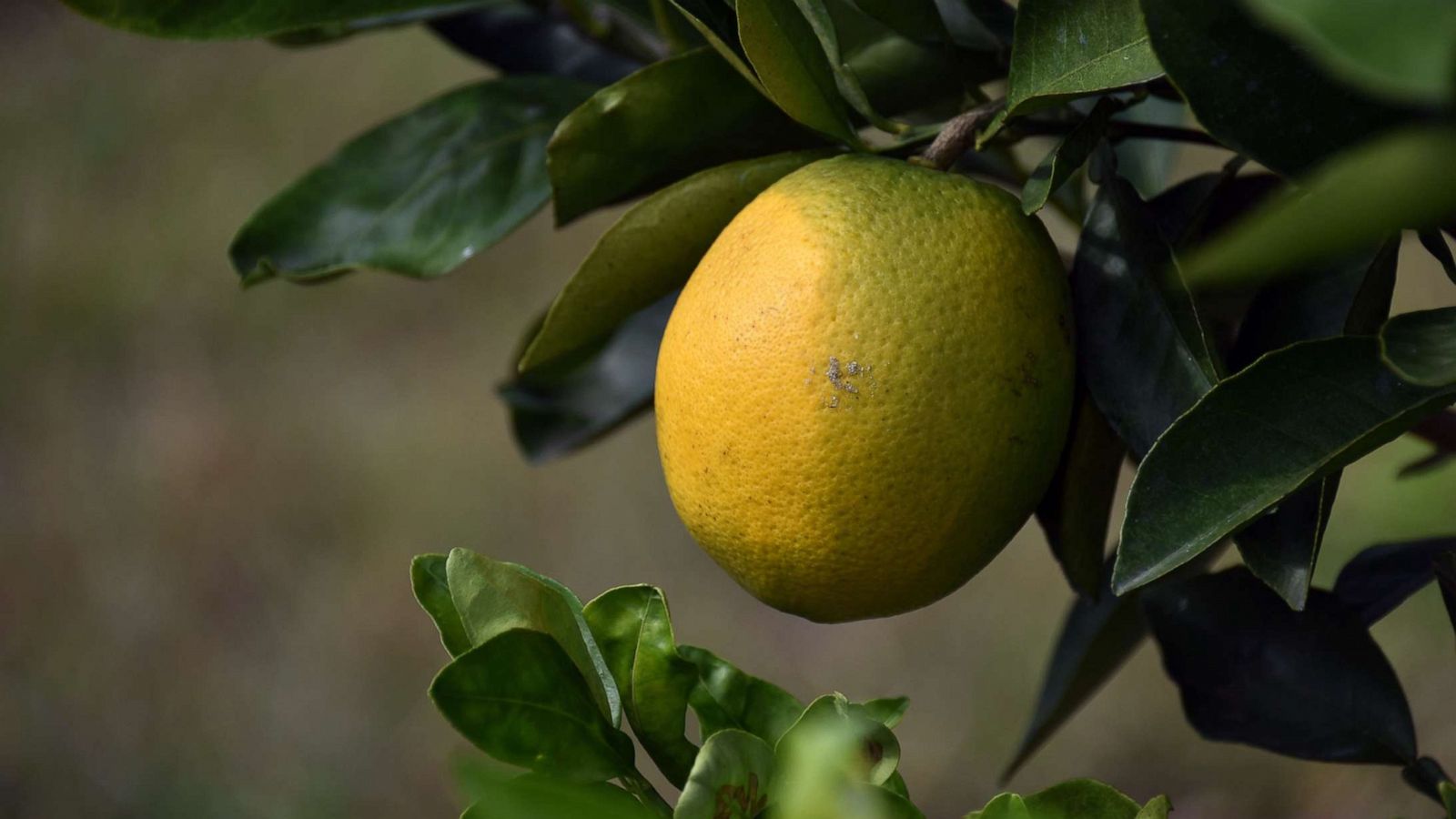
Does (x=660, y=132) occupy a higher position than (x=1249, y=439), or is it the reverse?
(x=660, y=132)

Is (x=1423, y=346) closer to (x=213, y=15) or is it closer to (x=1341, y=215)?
(x=1341, y=215)

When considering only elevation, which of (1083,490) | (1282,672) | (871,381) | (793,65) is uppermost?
(793,65)

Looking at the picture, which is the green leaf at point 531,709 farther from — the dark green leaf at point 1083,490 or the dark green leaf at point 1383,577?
the dark green leaf at point 1383,577

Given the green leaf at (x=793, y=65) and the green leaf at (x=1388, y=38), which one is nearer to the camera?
the green leaf at (x=1388, y=38)

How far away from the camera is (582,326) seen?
63 cm

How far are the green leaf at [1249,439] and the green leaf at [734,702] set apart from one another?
0.14 metres

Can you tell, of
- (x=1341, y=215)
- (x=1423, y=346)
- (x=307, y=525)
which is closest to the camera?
(x=1341, y=215)

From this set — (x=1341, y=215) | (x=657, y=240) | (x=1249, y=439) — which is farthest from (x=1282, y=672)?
(x=1341, y=215)

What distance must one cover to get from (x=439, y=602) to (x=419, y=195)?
0.34 m

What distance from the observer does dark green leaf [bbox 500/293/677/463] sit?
926 mm

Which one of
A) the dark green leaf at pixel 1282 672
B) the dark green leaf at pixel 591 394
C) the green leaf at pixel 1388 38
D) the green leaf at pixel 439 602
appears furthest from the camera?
the dark green leaf at pixel 591 394

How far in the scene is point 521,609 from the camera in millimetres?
495

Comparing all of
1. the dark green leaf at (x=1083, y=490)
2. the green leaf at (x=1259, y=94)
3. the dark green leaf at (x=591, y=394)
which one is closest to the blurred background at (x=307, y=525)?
the dark green leaf at (x=591, y=394)

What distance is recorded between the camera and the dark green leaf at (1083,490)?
580mm
